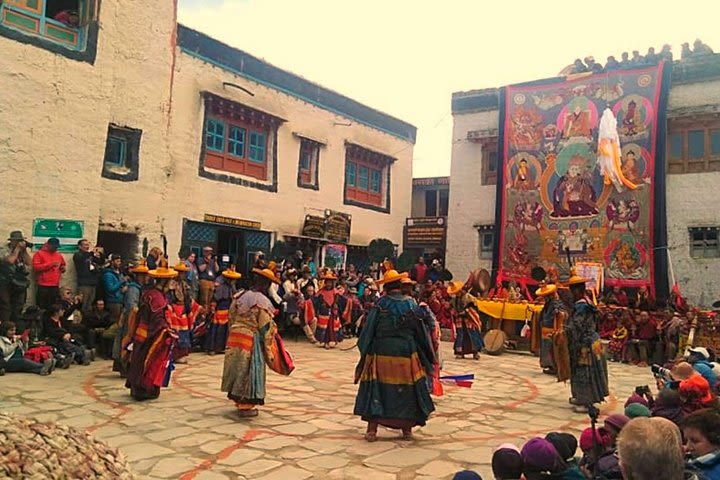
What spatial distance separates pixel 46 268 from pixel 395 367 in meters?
7.44

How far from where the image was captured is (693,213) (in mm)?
16438

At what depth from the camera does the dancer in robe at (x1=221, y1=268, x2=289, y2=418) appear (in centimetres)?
669

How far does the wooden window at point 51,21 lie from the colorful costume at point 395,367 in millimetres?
8928

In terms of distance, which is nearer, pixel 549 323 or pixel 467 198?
pixel 549 323

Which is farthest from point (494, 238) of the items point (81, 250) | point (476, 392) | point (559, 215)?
point (81, 250)

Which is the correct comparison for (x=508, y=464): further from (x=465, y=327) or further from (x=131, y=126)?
(x=131, y=126)

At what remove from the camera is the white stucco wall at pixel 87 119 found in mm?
10703

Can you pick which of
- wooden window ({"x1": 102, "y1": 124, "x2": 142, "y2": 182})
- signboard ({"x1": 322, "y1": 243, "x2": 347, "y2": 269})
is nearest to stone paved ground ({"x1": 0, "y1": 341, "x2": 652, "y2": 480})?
wooden window ({"x1": 102, "y1": 124, "x2": 142, "y2": 182})

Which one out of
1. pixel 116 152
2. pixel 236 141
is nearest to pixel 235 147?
pixel 236 141

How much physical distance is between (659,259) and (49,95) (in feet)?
49.4

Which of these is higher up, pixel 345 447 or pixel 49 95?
pixel 49 95

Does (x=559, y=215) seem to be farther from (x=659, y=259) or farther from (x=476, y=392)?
(x=476, y=392)

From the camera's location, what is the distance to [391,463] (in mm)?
5234

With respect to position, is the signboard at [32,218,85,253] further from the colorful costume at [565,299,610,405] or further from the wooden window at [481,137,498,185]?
the wooden window at [481,137,498,185]
